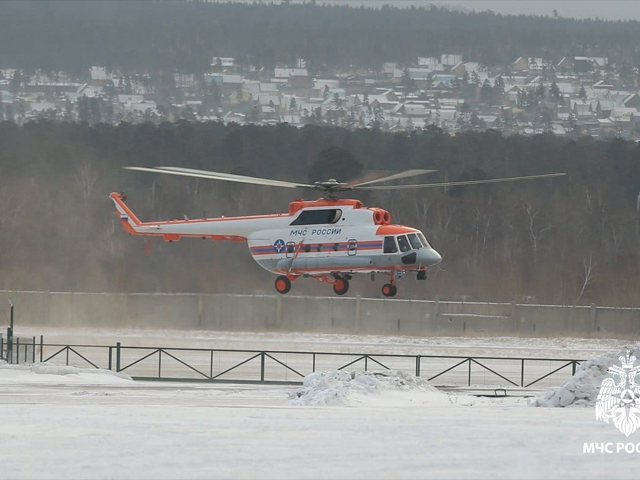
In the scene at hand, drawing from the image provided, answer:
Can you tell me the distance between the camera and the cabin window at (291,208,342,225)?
101 feet

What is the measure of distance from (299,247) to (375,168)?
6736 centimetres

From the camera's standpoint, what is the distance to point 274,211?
71.3 meters

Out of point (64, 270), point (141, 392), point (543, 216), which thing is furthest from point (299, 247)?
point (543, 216)

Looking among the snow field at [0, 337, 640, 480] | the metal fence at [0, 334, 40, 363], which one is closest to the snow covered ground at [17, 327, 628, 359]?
the metal fence at [0, 334, 40, 363]

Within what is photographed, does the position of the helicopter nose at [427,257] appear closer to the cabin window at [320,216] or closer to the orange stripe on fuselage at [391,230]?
the orange stripe on fuselage at [391,230]

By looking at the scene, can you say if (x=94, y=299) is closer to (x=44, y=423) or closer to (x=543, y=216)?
(x=543, y=216)

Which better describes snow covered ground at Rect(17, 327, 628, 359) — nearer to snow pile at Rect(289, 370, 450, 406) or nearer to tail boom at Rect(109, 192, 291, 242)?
tail boom at Rect(109, 192, 291, 242)

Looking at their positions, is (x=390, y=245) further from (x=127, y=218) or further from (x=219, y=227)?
(x=127, y=218)

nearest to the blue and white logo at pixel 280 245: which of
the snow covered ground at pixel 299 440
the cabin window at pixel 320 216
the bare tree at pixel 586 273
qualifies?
the cabin window at pixel 320 216

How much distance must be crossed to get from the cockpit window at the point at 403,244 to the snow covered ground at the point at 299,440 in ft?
23.0

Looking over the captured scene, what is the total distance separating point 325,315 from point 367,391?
28.6 metres

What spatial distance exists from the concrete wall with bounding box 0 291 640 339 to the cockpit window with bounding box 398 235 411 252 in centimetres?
2228

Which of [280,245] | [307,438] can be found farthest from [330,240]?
[307,438]

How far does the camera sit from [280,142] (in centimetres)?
9650
